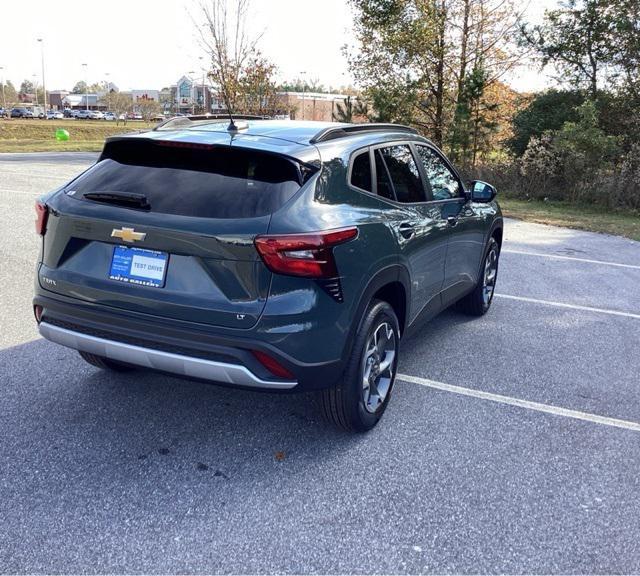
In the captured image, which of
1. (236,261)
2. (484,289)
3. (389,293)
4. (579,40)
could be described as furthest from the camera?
(579,40)

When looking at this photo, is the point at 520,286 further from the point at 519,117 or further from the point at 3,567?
the point at 519,117

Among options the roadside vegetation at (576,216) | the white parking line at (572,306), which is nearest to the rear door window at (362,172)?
the white parking line at (572,306)

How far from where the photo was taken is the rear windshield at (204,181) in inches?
126

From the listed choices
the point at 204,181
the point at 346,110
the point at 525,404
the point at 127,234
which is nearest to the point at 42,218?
the point at 127,234

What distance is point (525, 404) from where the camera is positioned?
14.2 feet

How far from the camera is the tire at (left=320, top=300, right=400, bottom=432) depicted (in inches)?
139

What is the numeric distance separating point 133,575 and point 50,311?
A: 1601mm

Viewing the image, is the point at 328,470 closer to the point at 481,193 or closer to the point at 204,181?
the point at 204,181

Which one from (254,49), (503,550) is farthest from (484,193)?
(254,49)

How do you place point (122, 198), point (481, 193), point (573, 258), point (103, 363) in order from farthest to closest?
point (573, 258) < point (481, 193) < point (103, 363) < point (122, 198)

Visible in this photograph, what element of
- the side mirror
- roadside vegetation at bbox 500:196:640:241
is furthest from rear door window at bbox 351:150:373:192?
roadside vegetation at bbox 500:196:640:241

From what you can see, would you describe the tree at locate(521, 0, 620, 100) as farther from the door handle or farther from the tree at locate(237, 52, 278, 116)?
the door handle

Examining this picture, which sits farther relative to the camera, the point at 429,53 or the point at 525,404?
the point at 429,53

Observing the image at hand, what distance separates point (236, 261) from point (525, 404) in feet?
7.70
